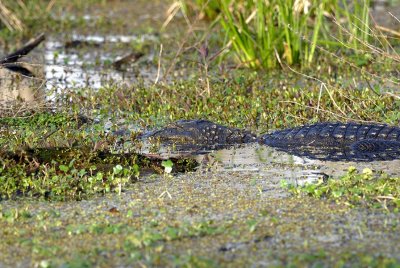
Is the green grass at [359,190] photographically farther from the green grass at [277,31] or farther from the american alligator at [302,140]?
the green grass at [277,31]

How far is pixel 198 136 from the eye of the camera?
7082 mm

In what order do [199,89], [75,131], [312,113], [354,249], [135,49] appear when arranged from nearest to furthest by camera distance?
1. [354,249]
2. [75,131]
3. [312,113]
4. [199,89]
5. [135,49]

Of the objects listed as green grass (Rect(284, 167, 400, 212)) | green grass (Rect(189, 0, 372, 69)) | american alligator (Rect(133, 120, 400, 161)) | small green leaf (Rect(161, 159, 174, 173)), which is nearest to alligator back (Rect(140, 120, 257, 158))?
american alligator (Rect(133, 120, 400, 161))

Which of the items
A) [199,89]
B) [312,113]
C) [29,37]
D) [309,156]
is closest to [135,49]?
[29,37]

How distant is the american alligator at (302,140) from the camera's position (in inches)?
260

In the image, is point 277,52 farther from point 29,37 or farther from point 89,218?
point 89,218

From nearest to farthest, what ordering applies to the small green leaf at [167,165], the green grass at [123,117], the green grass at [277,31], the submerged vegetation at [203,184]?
the submerged vegetation at [203,184], the green grass at [123,117], the small green leaf at [167,165], the green grass at [277,31]

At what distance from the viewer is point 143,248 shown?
4195mm

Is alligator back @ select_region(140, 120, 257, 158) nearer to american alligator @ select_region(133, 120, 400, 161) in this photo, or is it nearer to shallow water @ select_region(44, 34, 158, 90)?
american alligator @ select_region(133, 120, 400, 161)

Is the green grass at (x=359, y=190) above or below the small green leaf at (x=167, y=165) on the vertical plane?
below

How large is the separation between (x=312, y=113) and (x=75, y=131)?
221cm

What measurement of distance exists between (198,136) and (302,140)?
2.84 ft

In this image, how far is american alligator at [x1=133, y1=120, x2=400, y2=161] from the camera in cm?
660

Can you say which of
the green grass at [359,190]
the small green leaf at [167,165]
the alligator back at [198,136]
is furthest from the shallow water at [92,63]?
the green grass at [359,190]
